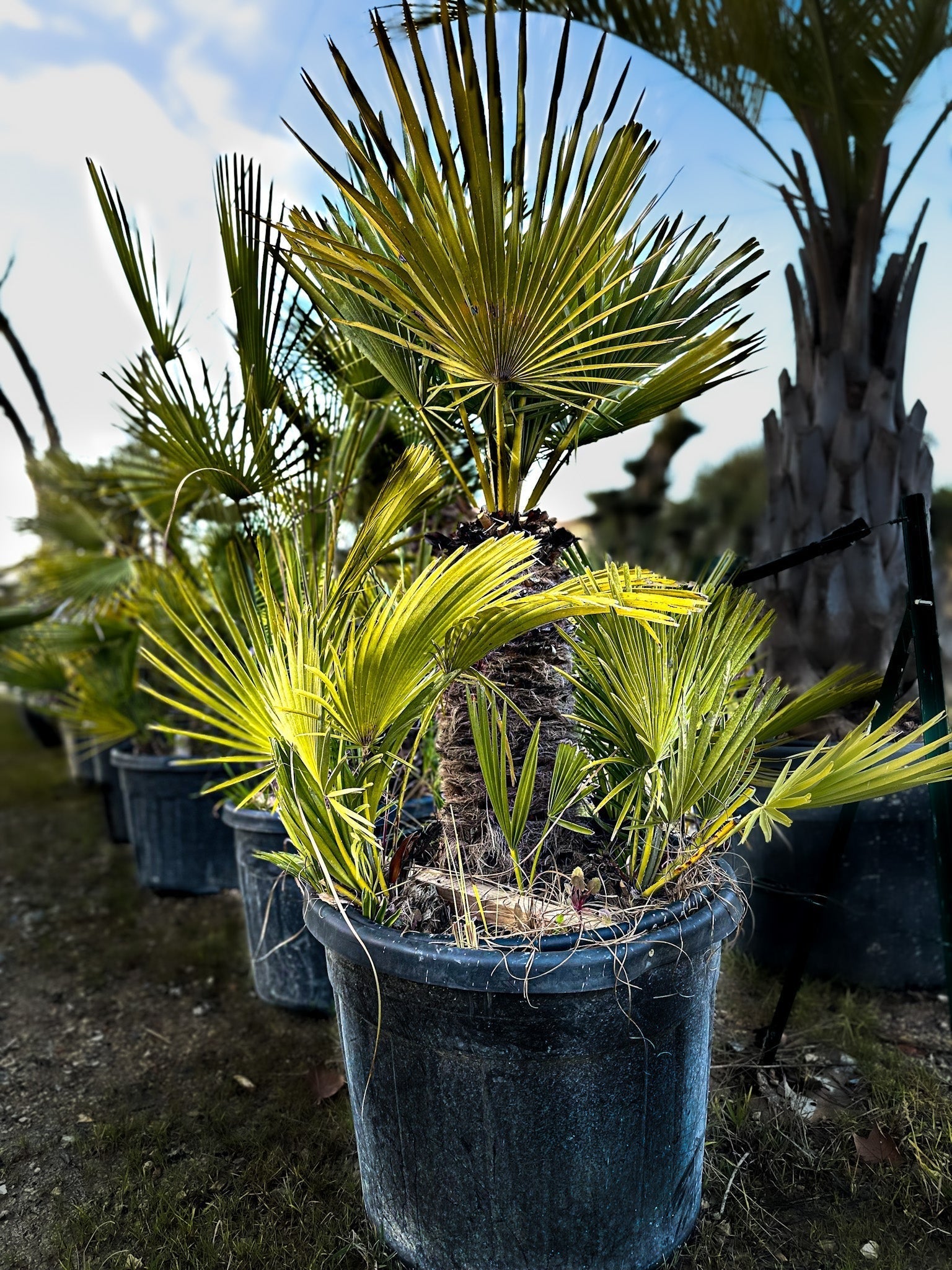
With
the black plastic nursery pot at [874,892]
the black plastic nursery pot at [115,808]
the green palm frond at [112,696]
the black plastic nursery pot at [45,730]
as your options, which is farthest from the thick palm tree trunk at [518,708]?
the black plastic nursery pot at [45,730]

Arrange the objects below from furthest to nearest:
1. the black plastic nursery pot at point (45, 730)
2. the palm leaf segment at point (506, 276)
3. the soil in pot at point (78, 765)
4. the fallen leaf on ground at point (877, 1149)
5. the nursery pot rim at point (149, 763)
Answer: the black plastic nursery pot at point (45, 730) → the soil in pot at point (78, 765) → the nursery pot rim at point (149, 763) → the fallen leaf on ground at point (877, 1149) → the palm leaf segment at point (506, 276)

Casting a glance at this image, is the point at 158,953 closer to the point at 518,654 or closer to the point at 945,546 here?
the point at 518,654

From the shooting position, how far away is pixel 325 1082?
70.9 inches

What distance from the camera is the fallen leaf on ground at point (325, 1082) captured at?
1.77 m

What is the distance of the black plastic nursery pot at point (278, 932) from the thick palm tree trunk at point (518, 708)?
0.83 metres

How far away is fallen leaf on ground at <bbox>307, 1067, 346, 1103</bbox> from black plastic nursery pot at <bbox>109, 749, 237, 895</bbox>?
4.09 ft

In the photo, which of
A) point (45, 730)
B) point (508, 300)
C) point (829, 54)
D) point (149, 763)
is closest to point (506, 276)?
point (508, 300)

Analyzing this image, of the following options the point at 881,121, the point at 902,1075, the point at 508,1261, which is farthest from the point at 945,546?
the point at 508,1261

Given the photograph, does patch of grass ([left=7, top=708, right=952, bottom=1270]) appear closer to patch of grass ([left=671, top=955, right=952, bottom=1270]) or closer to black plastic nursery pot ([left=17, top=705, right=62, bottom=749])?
patch of grass ([left=671, top=955, right=952, bottom=1270])

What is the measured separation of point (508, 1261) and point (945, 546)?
1373cm

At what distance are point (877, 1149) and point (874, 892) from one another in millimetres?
673

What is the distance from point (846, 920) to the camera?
6.80ft

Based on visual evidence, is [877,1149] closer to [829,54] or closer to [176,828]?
[176,828]

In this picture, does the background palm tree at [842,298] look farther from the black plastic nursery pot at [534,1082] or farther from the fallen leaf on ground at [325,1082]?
the fallen leaf on ground at [325,1082]
